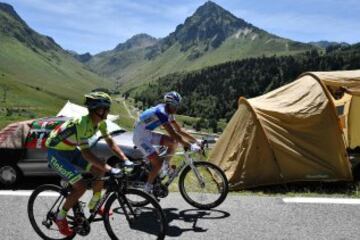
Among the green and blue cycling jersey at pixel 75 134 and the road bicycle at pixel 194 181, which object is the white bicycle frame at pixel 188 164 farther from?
the green and blue cycling jersey at pixel 75 134

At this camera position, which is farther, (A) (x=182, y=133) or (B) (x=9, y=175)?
(B) (x=9, y=175)

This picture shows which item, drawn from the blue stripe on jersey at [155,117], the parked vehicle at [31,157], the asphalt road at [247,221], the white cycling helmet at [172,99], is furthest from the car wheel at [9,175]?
the white cycling helmet at [172,99]

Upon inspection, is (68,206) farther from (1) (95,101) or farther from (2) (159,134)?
(2) (159,134)

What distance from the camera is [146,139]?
9852 mm

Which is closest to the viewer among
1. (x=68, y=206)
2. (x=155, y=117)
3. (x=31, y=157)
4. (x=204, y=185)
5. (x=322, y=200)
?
(x=68, y=206)

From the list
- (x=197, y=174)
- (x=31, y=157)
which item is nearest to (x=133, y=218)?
(x=197, y=174)

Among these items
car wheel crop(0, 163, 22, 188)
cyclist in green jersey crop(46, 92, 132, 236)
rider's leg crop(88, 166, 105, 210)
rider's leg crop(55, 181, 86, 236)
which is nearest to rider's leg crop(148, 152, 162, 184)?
cyclist in green jersey crop(46, 92, 132, 236)

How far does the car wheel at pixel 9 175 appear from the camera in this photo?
44.0 feet

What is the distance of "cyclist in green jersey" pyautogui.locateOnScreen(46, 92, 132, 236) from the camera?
23.0ft

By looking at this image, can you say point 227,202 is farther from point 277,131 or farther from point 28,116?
point 28,116

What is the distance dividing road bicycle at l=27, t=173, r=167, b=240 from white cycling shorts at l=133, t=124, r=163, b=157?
254 cm

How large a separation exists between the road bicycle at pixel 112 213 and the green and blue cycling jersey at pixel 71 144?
0.28 meters

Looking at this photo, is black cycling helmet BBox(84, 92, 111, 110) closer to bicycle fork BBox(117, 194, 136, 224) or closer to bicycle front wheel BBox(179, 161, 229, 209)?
bicycle fork BBox(117, 194, 136, 224)

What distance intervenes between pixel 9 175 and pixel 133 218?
7.57 metres
